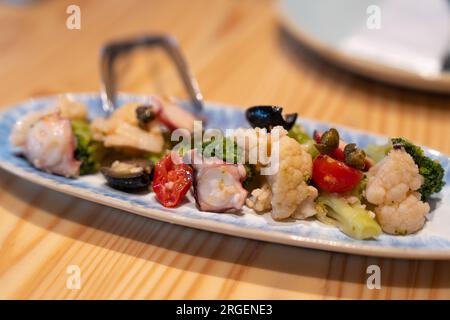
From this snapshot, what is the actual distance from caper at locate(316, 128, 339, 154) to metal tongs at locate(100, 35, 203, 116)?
70cm

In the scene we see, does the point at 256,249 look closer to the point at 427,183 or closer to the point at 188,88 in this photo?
the point at 427,183

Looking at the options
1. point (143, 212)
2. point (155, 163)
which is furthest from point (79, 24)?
point (143, 212)

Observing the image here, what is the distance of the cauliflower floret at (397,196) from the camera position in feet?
4.61

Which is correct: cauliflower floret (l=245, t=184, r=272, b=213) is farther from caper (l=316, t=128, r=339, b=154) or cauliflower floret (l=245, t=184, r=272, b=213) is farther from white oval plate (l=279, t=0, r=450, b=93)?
white oval plate (l=279, t=0, r=450, b=93)

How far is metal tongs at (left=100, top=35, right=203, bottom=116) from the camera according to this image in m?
2.13

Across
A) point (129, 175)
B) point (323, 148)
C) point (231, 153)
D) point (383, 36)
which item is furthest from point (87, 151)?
point (383, 36)

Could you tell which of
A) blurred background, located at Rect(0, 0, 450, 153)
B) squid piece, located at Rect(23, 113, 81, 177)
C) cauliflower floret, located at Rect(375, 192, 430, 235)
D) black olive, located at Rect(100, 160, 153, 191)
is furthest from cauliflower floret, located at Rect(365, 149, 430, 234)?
squid piece, located at Rect(23, 113, 81, 177)

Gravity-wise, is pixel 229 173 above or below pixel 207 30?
below

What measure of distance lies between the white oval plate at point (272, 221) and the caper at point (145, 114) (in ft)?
0.79

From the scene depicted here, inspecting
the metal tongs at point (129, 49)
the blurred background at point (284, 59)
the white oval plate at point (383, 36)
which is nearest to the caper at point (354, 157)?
the metal tongs at point (129, 49)

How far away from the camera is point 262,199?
4.79 feet

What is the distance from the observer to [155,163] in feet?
5.34

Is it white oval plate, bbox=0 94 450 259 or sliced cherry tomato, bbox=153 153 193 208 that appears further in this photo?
sliced cherry tomato, bbox=153 153 193 208
